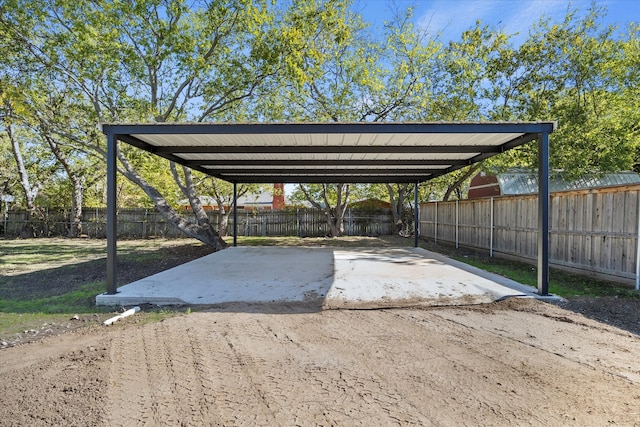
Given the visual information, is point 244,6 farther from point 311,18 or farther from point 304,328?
point 304,328

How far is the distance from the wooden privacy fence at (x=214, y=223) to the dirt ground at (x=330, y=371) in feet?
42.3

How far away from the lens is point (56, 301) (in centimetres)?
507

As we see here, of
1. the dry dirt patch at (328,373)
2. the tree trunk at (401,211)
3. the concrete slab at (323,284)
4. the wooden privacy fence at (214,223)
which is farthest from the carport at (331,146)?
the wooden privacy fence at (214,223)

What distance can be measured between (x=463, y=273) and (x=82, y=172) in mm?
17381

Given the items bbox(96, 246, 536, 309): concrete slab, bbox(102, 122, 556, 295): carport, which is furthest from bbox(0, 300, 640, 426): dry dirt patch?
bbox(102, 122, 556, 295): carport

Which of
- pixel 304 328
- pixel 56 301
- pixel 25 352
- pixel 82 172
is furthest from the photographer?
pixel 82 172

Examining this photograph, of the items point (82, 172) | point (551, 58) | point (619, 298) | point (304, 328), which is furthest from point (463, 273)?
point (82, 172)

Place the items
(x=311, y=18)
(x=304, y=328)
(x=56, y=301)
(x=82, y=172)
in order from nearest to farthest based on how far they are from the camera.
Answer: (x=304, y=328), (x=56, y=301), (x=311, y=18), (x=82, y=172)

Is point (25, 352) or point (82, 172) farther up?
point (82, 172)

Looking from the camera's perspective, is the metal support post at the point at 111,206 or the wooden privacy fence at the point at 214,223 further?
the wooden privacy fence at the point at 214,223

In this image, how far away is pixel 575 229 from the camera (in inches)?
279

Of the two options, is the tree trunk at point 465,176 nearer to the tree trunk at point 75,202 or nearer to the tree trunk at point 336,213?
the tree trunk at point 336,213

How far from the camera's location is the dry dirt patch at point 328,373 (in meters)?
2.16

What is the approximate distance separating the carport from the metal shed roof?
0.5 inches
